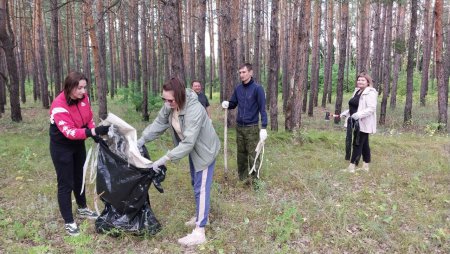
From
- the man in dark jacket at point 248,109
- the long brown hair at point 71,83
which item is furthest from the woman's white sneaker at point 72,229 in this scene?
the man in dark jacket at point 248,109

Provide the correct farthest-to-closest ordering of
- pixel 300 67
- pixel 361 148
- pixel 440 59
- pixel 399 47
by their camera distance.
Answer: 1. pixel 399 47
2. pixel 440 59
3. pixel 300 67
4. pixel 361 148

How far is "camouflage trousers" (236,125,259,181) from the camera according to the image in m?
5.36

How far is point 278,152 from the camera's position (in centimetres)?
808

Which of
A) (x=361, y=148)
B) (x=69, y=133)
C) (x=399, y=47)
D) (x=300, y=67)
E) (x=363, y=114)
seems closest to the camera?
(x=69, y=133)

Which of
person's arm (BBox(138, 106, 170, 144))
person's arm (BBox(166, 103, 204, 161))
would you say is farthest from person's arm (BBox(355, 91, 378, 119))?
person's arm (BBox(138, 106, 170, 144))

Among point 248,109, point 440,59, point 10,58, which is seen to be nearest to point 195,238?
point 248,109

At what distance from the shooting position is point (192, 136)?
3.54 m

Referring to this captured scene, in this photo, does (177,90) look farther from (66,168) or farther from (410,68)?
(410,68)

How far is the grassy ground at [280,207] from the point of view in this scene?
3998 millimetres

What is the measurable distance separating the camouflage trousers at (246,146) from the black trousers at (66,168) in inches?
92.5

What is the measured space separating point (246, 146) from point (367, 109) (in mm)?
2296

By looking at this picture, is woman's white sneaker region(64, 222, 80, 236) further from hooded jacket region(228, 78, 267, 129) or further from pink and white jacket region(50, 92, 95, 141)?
hooded jacket region(228, 78, 267, 129)

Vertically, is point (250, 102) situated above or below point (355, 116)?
above

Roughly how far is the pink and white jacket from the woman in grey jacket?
714 millimetres
